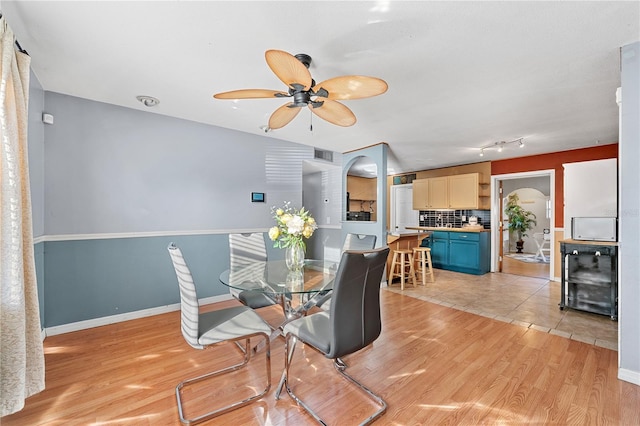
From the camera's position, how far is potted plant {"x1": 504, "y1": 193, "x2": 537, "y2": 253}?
865 centimetres

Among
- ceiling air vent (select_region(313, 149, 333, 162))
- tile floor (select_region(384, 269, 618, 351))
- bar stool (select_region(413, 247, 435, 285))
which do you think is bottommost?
tile floor (select_region(384, 269, 618, 351))

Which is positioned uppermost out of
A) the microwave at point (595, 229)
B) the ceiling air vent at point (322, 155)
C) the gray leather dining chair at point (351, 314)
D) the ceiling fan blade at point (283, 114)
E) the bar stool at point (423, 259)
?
the ceiling air vent at point (322, 155)

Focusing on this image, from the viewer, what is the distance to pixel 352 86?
66.3 inches

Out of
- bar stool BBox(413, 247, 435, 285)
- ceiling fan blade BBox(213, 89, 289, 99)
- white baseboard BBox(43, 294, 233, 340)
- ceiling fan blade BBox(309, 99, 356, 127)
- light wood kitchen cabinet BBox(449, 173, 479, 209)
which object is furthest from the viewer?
light wood kitchen cabinet BBox(449, 173, 479, 209)

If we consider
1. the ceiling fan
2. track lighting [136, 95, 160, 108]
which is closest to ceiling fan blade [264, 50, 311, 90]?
the ceiling fan

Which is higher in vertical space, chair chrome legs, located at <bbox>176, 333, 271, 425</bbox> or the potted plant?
the potted plant

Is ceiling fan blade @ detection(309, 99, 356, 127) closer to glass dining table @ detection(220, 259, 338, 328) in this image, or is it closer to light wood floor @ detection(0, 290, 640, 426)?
glass dining table @ detection(220, 259, 338, 328)

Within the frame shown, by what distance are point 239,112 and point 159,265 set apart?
207 centimetres

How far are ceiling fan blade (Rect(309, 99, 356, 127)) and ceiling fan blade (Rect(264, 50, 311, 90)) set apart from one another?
26cm

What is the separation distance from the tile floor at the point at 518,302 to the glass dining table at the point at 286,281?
2.22 m

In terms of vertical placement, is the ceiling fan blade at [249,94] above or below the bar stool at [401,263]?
above

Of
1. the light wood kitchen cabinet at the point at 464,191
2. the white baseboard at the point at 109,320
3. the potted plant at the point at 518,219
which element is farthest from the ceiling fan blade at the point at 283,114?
the potted plant at the point at 518,219

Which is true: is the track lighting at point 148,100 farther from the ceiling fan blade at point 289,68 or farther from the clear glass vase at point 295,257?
the clear glass vase at point 295,257

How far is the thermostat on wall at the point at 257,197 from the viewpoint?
4.09 meters
